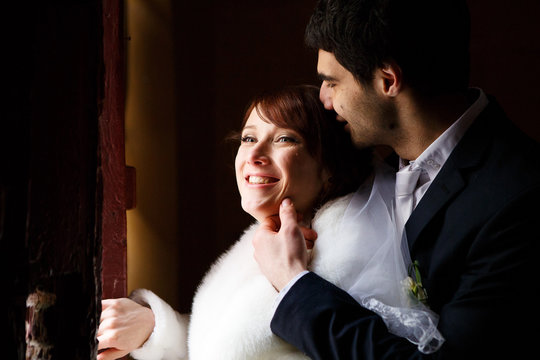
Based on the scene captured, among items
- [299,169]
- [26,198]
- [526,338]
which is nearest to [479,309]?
[526,338]

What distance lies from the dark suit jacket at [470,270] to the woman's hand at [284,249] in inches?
2.3

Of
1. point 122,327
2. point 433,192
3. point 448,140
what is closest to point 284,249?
point 433,192

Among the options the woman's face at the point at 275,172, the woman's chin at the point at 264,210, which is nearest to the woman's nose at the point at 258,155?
the woman's face at the point at 275,172

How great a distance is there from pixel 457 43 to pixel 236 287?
0.90 m

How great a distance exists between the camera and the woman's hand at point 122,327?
61.8 inches

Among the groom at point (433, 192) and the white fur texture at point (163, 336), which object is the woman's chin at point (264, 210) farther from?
the white fur texture at point (163, 336)

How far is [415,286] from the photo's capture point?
1.26m

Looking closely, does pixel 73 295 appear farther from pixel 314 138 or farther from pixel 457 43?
pixel 457 43

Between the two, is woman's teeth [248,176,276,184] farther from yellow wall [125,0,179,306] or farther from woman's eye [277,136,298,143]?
yellow wall [125,0,179,306]

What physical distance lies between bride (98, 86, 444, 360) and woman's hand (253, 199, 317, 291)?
0.12 ft

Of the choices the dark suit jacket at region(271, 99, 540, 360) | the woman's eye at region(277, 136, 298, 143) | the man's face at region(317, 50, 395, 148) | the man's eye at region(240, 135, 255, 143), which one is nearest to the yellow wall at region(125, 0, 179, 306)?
the man's eye at region(240, 135, 255, 143)

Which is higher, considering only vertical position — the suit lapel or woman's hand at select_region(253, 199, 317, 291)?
the suit lapel

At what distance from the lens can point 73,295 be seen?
3.10ft

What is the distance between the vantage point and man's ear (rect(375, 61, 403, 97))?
134 cm
